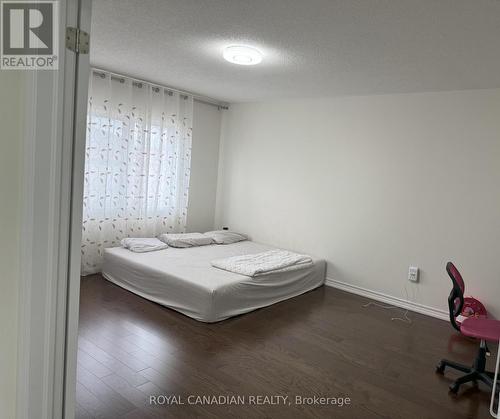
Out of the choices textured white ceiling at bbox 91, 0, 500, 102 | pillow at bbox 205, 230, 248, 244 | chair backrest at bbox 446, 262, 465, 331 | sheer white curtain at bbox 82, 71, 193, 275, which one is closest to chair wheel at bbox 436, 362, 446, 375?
chair backrest at bbox 446, 262, 465, 331

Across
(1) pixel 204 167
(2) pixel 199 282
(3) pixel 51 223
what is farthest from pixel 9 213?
(1) pixel 204 167

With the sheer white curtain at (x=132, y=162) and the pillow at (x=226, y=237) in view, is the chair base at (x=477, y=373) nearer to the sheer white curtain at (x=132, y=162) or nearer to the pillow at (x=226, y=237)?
the pillow at (x=226, y=237)

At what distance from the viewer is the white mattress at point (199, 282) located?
3.33m

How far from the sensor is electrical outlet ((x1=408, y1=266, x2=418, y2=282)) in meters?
4.02

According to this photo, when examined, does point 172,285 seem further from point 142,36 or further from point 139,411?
point 142,36

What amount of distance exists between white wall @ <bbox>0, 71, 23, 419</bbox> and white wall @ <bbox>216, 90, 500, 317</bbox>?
12.4 ft

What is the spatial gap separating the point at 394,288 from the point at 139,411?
3.10 metres

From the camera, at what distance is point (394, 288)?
418 centimetres

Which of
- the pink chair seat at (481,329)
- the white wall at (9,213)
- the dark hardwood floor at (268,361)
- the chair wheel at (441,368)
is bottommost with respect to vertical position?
the dark hardwood floor at (268,361)

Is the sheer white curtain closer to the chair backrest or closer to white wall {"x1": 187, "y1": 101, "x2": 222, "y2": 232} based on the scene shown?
white wall {"x1": 187, "y1": 101, "x2": 222, "y2": 232}

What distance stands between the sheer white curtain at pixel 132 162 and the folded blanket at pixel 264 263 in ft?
4.63

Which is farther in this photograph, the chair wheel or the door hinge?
the chair wheel

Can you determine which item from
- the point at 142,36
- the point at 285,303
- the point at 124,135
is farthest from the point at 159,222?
the point at 142,36

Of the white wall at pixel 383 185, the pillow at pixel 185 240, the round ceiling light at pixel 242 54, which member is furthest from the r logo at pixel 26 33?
the white wall at pixel 383 185
